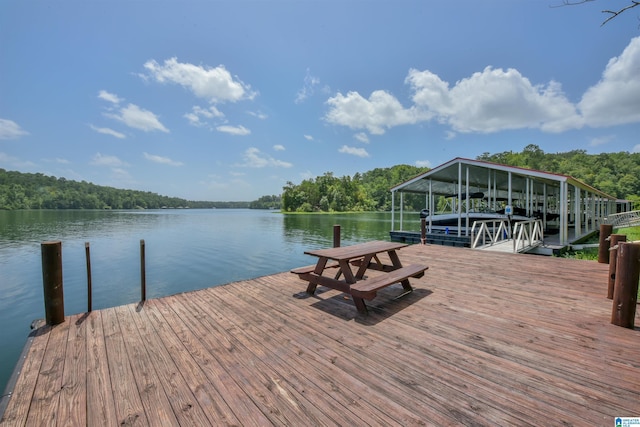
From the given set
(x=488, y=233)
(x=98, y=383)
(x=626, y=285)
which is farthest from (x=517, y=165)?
(x=98, y=383)

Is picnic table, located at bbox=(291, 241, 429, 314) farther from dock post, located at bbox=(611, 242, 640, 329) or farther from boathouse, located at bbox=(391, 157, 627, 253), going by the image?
boathouse, located at bbox=(391, 157, 627, 253)

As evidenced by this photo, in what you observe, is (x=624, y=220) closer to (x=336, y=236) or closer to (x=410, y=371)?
(x=336, y=236)

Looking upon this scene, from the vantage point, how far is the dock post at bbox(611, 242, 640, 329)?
8.89 feet

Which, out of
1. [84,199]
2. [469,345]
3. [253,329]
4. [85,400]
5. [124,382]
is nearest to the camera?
[85,400]

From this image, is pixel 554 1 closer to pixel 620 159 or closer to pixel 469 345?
pixel 469 345

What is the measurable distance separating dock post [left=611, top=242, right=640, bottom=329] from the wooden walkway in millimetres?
154

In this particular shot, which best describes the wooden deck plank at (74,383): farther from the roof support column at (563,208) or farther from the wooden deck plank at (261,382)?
the roof support column at (563,208)

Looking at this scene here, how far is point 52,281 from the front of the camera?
3.03 metres

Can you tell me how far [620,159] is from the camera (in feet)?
211

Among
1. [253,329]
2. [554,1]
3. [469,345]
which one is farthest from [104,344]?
[554,1]

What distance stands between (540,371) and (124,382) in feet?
10.5

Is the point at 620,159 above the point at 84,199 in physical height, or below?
above

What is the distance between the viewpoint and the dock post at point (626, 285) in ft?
8.89

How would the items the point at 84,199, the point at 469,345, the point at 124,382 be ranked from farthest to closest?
the point at 84,199 → the point at 469,345 → the point at 124,382
